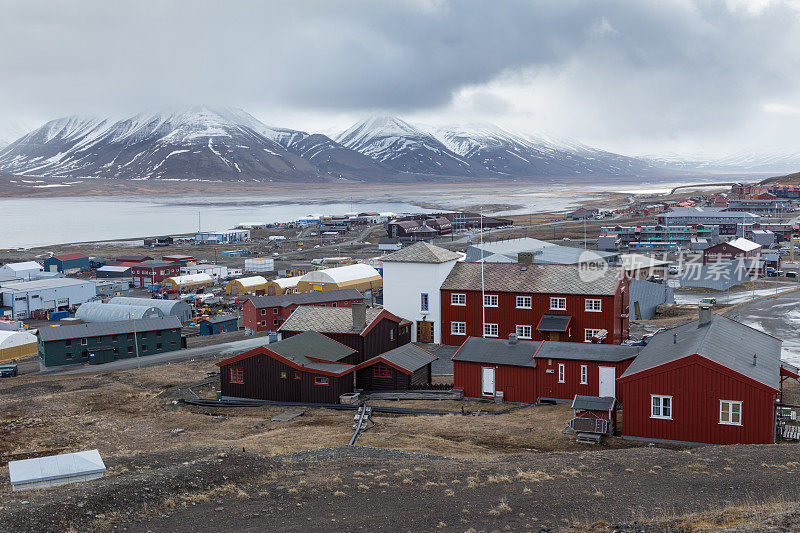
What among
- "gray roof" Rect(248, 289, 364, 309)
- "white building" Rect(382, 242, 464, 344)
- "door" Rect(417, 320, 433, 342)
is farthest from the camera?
"gray roof" Rect(248, 289, 364, 309)

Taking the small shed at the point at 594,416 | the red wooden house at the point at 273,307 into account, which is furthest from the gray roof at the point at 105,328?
the small shed at the point at 594,416

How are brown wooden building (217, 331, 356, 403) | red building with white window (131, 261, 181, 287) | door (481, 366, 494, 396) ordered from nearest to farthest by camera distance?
door (481, 366, 494, 396)
brown wooden building (217, 331, 356, 403)
red building with white window (131, 261, 181, 287)

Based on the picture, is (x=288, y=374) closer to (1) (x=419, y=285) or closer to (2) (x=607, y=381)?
(1) (x=419, y=285)

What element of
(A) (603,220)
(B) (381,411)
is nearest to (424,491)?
(B) (381,411)

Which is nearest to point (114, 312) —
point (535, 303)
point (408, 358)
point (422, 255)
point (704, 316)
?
point (422, 255)

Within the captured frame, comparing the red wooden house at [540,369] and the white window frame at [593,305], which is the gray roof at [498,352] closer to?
the red wooden house at [540,369]

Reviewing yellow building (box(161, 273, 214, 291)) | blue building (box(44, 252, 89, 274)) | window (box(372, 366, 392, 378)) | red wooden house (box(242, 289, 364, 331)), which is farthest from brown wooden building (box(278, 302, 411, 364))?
blue building (box(44, 252, 89, 274))

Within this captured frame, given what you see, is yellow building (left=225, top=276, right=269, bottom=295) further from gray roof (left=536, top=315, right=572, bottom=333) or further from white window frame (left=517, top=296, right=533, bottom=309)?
gray roof (left=536, top=315, right=572, bottom=333)
